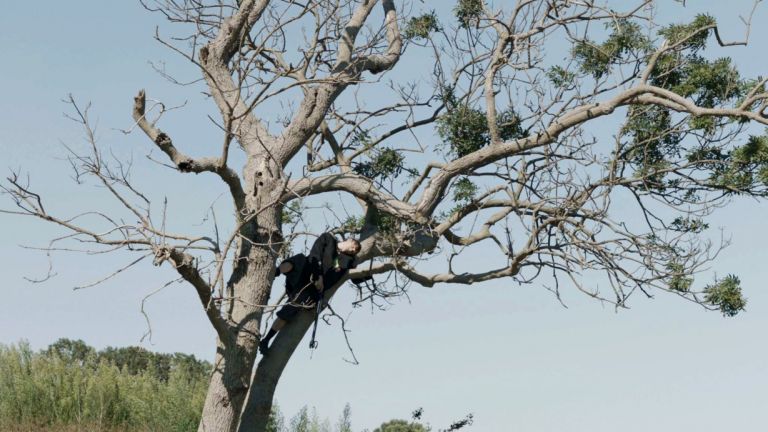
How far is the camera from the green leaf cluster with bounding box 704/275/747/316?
11062mm

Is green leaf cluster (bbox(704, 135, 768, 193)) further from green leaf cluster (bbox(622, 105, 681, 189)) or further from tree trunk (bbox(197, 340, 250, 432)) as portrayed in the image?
tree trunk (bbox(197, 340, 250, 432))

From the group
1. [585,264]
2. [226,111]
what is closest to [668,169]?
[585,264]

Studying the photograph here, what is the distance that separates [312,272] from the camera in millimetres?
10781

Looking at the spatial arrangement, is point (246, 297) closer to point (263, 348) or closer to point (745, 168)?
point (263, 348)

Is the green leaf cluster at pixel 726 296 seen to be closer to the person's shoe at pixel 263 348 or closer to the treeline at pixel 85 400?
the person's shoe at pixel 263 348

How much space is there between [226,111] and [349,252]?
2.03 m

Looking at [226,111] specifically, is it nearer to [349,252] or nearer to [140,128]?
[140,128]

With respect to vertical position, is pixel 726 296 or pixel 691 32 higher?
pixel 691 32

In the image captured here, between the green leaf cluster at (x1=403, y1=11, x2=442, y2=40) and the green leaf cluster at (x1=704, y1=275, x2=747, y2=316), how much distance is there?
16.1 ft

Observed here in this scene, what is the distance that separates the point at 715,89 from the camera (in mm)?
12078

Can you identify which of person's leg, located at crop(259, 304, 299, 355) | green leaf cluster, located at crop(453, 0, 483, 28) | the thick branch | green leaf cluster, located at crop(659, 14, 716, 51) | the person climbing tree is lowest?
person's leg, located at crop(259, 304, 299, 355)

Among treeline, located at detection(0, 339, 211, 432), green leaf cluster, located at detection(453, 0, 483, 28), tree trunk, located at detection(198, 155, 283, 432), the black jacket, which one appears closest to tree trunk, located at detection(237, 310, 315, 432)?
tree trunk, located at detection(198, 155, 283, 432)

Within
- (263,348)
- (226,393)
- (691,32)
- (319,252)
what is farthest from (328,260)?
(691,32)

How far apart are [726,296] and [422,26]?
17.0 ft
